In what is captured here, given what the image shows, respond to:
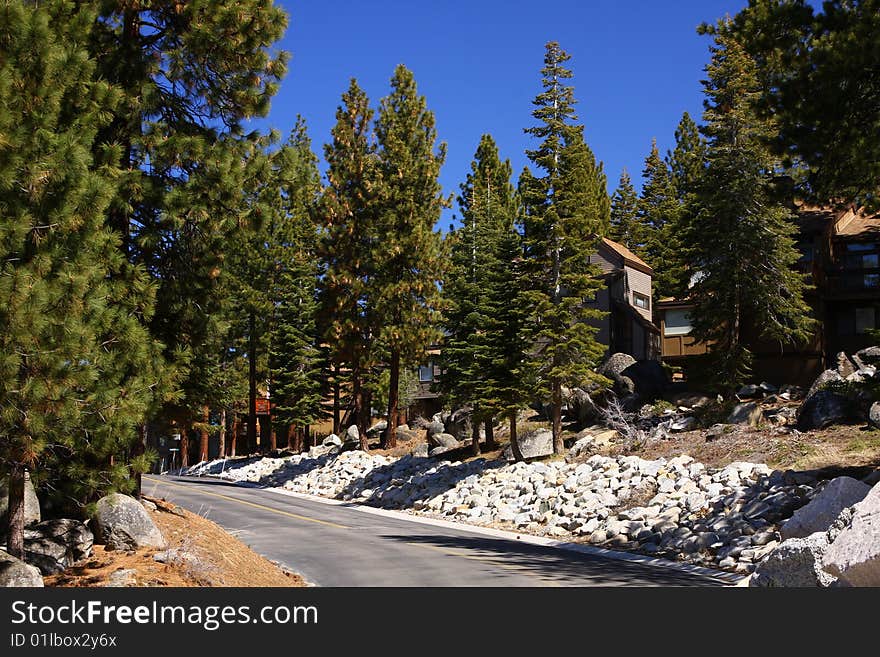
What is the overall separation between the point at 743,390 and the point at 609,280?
14.6 m

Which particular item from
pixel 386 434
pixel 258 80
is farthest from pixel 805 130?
pixel 386 434

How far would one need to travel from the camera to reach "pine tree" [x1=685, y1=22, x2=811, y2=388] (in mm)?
33938

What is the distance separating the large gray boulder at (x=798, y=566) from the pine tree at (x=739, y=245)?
22.9 m

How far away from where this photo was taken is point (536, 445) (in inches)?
1294

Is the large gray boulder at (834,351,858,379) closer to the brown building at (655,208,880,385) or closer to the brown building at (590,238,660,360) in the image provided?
the brown building at (655,208,880,385)

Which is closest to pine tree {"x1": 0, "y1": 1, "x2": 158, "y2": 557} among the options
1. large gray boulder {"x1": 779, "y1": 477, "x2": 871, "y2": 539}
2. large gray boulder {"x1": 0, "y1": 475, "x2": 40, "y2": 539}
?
large gray boulder {"x1": 0, "y1": 475, "x2": 40, "y2": 539}

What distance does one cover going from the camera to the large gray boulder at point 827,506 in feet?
48.3

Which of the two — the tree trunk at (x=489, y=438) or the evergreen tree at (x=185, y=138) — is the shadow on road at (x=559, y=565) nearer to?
the evergreen tree at (x=185, y=138)

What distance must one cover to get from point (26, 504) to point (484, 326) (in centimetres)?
2277

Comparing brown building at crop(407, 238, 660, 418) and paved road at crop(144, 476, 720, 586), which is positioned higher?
brown building at crop(407, 238, 660, 418)

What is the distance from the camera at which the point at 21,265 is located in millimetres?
9570

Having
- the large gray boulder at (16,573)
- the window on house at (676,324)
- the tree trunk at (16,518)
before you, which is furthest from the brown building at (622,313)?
the large gray boulder at (16,573)

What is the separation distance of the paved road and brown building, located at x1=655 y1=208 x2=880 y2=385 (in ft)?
59.0

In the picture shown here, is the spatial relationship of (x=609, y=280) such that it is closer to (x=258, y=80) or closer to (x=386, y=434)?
(x=386, y=434)
